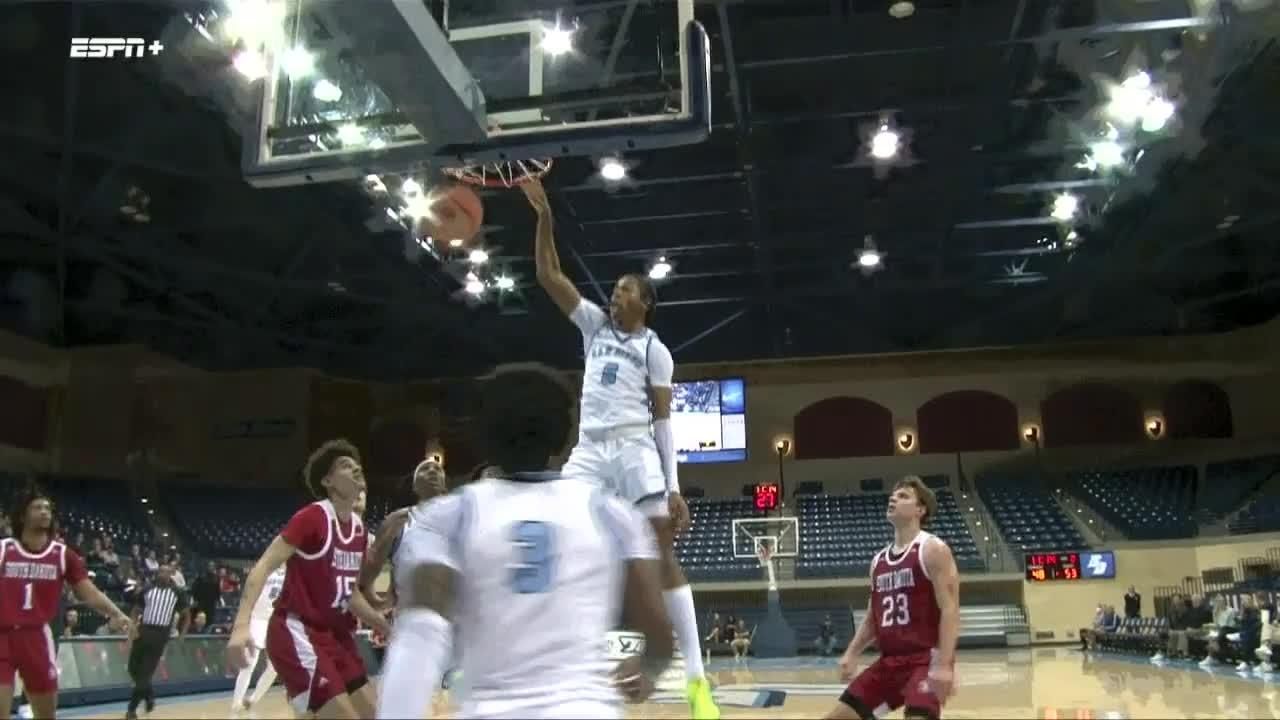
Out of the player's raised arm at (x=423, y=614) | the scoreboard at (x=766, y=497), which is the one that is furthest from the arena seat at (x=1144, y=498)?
the player's raised arm at (x=423, y=614)

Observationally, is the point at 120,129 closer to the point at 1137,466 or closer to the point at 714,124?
the point at 714,124

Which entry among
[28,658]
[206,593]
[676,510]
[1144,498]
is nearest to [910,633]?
[676,510]

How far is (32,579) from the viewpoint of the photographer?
5.92 meters

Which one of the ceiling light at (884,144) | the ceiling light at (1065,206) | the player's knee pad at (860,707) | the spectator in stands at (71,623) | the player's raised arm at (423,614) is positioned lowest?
the spectator in stands at (71,623)

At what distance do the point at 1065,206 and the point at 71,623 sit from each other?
55.0 feet

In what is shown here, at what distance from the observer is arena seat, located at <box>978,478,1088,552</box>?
79.4ft

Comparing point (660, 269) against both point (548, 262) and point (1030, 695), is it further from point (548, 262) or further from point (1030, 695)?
point (548, 262)

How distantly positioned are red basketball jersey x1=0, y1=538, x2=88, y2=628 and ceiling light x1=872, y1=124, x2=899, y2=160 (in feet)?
41.5

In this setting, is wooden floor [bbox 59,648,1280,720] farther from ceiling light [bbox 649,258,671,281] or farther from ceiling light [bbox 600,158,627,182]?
ceiling light [bbox 649,258,671,281]

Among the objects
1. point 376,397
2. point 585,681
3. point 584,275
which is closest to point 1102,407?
point 584,275

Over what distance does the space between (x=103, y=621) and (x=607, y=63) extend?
11.6 metres

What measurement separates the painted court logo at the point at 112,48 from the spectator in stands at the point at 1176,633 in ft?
55.4

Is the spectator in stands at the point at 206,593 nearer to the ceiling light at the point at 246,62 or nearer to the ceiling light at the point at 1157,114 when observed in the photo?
the ceiling light at the point at 246,62

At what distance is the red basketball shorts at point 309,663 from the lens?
4.23 metres
